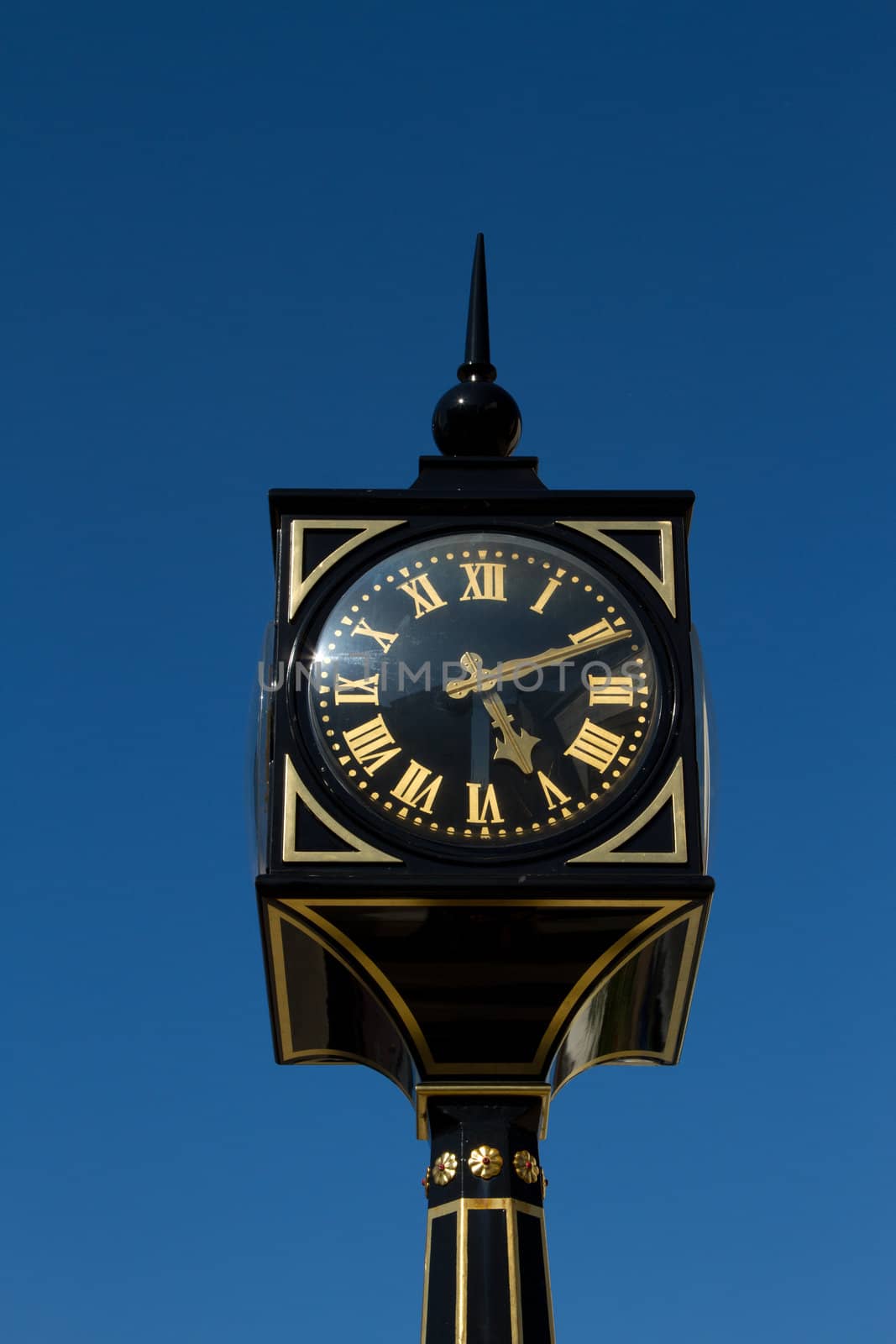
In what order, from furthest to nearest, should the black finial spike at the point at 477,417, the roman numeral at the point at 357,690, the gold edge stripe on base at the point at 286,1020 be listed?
the black finial spike at the point at 477,417
the roman numeral at the point at 357,690
the gold edge stripe on base at the point at 286,1020

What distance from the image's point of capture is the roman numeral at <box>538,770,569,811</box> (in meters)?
9.91

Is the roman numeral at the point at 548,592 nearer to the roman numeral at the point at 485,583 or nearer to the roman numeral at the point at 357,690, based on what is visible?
the roman numeral at the point at 485,583

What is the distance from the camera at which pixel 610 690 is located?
10.2m

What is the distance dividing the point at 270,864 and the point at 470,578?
168 centimetres

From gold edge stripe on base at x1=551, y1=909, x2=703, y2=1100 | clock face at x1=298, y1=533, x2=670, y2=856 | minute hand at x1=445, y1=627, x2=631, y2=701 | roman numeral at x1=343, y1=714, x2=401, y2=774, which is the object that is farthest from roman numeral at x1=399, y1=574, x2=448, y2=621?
gold edge stripe on base at x1=551, y1=909, x2=703, y2=1100

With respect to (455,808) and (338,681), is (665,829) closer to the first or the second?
(455,808)

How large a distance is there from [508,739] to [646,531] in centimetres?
122

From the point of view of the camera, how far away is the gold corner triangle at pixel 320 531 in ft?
34.4

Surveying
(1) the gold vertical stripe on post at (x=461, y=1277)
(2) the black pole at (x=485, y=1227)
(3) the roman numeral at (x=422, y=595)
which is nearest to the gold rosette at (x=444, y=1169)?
(2) the black pole at (x=485, y=1227)

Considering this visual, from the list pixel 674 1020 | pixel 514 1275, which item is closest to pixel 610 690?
pixel 674 1020

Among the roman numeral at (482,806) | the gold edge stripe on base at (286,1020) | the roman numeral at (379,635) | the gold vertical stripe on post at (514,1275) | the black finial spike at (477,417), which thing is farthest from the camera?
the black finial spike at (477,417)

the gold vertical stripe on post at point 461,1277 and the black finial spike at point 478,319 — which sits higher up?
the black finial spike at point 478,319

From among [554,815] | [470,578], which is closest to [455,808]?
[554,815]

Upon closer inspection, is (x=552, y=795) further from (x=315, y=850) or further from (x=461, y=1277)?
(x=461, y=1277)
